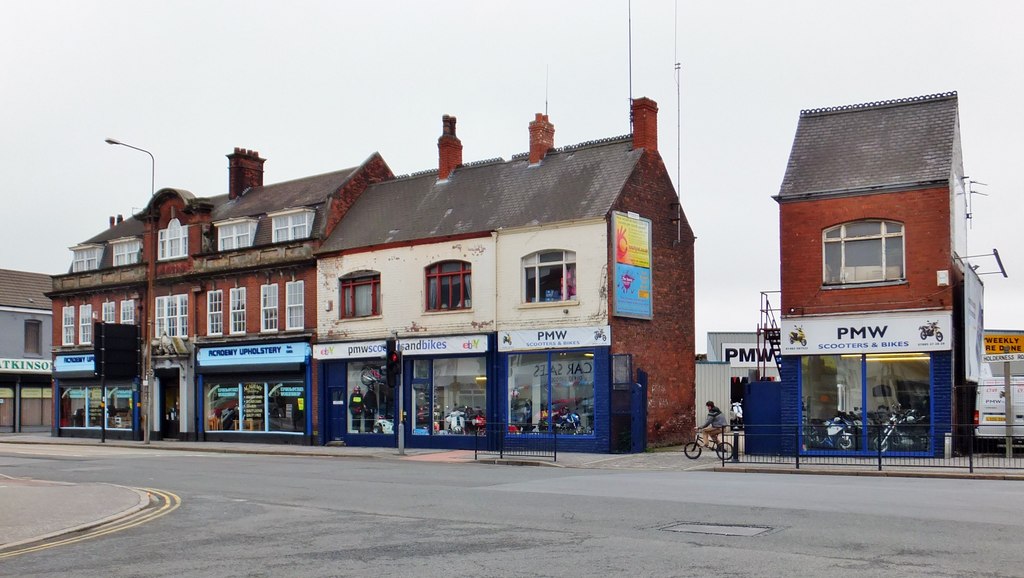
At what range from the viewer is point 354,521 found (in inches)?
613

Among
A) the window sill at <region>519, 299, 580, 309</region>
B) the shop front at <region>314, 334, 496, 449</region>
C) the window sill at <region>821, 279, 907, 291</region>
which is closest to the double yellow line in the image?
the shop front at <region>314, 334, 496, 449</region>

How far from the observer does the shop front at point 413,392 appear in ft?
118

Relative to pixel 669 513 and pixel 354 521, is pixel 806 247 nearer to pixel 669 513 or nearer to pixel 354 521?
pixel 669 513

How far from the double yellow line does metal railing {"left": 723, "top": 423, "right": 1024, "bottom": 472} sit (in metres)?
13.7

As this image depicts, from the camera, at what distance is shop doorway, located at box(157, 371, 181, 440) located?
46.7m

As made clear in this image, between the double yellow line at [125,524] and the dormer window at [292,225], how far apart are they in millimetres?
22030

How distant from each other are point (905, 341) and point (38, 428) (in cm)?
4853

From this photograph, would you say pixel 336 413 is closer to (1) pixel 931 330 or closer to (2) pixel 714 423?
(2) pixel 714 423

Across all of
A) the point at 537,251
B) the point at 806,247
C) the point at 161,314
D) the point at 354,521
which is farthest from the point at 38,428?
the point at 354,521

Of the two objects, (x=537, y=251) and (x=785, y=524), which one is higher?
(x=537, y=251)

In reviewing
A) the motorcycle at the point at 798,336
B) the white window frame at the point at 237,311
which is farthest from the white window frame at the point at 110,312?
the motorcycle at the point at 798,336

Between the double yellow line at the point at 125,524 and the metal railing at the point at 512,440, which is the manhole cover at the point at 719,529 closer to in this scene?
the double yellow line at the point at 125,524

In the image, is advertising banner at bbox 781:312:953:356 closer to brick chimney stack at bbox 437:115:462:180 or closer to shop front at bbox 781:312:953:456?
shop front at bbox 781:312:953:456

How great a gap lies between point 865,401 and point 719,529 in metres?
16.1
